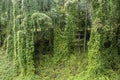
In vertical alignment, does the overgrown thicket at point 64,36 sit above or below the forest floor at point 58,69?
above

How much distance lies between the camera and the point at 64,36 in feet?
55.1

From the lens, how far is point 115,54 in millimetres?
14945

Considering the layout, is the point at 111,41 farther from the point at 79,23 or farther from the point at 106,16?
the point at 79,23

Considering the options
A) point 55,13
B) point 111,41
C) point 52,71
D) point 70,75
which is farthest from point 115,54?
point 55,13

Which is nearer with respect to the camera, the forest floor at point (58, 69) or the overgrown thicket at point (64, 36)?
the overgrown thicket at point (64, 36)

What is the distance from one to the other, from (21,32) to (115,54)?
20.9ft

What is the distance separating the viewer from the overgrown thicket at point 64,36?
Answer: 14414mm

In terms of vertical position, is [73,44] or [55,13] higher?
[55,13]

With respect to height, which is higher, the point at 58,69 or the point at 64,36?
the point at 64,36

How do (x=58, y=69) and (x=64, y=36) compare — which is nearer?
(x=58, y=69)

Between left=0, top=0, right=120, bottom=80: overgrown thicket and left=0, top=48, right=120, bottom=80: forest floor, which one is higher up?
left=0, top=0, right=120, bottom=80: overgrown thicket

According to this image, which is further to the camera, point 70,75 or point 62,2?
point 62,2

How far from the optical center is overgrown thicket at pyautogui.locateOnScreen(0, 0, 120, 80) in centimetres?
1441

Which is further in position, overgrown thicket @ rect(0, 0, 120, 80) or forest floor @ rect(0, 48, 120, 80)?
forest floor @ rect(0, 48, 120, 80)
